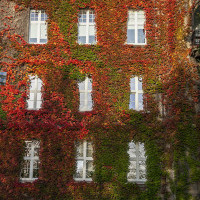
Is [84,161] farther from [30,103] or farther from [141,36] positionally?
[141,36]

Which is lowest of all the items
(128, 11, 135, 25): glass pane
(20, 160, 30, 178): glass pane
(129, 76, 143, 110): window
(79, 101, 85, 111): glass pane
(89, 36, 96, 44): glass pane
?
(20, 160, 30, 178): glass pane

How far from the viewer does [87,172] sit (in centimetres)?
1298

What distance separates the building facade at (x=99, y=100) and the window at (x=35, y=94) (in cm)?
5

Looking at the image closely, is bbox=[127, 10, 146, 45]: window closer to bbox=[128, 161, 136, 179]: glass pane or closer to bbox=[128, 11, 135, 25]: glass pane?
bbox=[128, 11, 135, 25]: glass pane

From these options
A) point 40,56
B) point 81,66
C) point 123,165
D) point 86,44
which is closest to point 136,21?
point 86,44

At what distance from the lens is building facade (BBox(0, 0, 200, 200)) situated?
1266 cm

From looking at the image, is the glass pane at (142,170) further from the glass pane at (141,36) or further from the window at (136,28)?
the glass pane at (141,36)

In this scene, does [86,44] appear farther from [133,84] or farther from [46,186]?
[46,186]

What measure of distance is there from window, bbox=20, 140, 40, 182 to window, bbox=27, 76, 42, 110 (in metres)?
1.84

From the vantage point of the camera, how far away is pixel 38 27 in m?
14.7

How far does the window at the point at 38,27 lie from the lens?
576 inches

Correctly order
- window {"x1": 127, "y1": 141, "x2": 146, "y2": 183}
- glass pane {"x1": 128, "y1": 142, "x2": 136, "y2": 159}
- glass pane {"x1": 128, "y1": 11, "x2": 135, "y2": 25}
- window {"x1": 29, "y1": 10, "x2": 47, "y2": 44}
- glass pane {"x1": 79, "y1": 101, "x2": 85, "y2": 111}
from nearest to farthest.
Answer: window {"x1": 127, "y1": 141, "x2": 146, "y2": 183} → glass pane {"x1": 128, "y1": 142, "x2": 136, "y2": 159} → glass pane {"x1": 79, "y1": 101, "x2": 85, "y2": 111} → window {"x1": 29, "y1": 10, "x2": 47, "y2": 44} → glass pane {"x1": 128, "y1": 11, "x2": 135, "y2": 25}

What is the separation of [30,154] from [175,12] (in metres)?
10.8

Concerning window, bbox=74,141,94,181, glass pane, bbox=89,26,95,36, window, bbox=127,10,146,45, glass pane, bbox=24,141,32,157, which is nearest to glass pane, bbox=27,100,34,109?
glass pane, bbox=24,141,32,157
